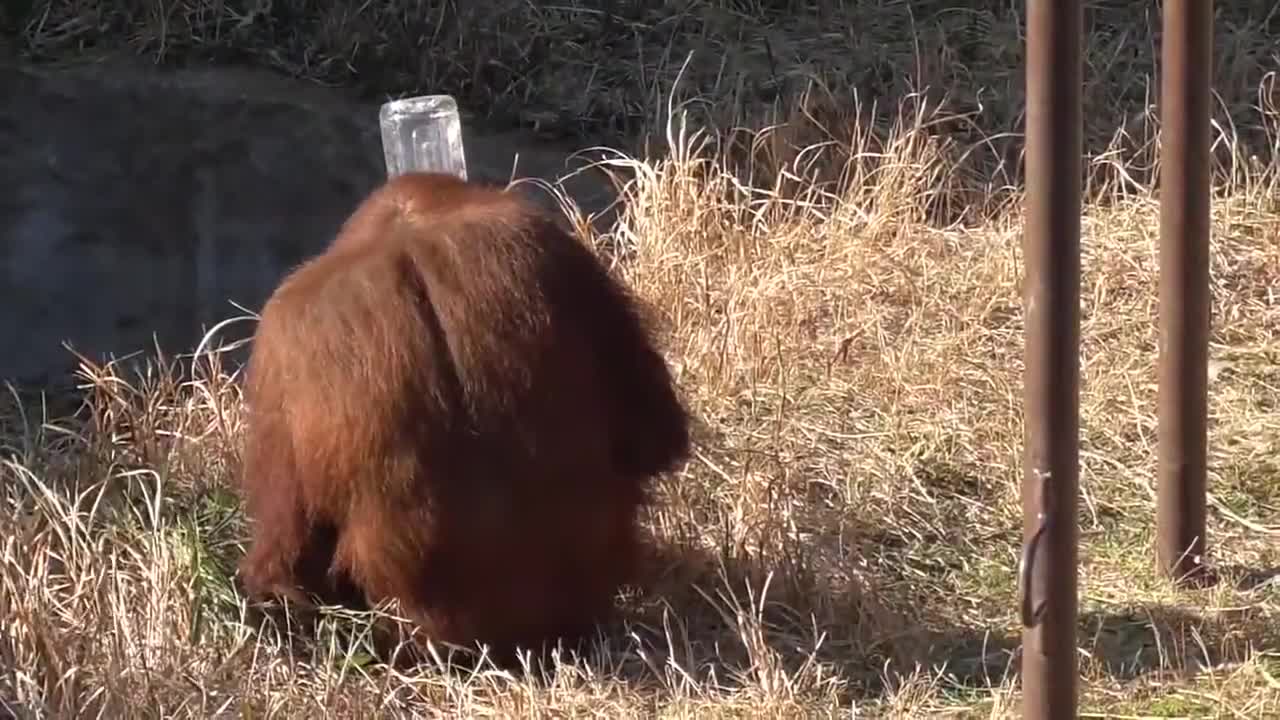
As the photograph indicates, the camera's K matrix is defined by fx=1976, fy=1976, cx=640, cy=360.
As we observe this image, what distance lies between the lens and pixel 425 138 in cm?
411

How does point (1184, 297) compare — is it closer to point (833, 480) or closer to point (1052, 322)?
point (833, 480)

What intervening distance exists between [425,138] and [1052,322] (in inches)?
Answer: 85.3

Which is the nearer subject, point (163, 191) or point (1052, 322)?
point (1052, 322)

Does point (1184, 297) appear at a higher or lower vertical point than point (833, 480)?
higher

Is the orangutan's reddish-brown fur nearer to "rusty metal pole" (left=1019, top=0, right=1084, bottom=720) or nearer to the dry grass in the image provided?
the dry grass

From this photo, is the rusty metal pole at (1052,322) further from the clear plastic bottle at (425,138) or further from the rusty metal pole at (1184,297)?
the clear plastic bottle at (425,138)

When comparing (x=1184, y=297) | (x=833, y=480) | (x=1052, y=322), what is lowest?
(x=833, y=480)

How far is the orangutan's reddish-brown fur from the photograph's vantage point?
121 inches

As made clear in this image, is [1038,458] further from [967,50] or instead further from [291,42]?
[291,42]

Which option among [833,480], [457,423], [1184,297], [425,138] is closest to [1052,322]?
[457,423]

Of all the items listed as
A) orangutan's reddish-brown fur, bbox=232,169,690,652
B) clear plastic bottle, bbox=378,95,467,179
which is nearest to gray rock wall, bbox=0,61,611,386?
clear plastic bottle, bbox=378,95,467,179

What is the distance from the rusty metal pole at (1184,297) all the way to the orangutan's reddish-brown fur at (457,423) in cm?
84

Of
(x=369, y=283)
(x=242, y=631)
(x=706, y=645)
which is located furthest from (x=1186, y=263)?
(x=242, y=631)

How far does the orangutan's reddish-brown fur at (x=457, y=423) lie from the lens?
3068mm
